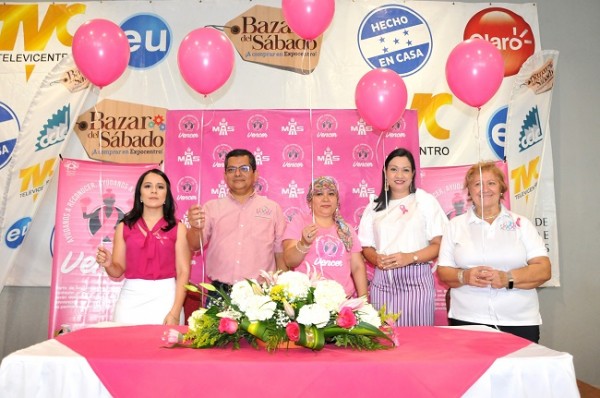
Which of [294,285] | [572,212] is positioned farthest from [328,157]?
[294,285]

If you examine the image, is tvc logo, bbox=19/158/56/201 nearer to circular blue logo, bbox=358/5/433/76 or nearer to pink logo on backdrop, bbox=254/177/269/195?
pink logo on backdrop, bbox=254/177/269/195

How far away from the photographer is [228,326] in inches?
78.5

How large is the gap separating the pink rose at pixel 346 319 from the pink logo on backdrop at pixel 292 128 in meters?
2.68

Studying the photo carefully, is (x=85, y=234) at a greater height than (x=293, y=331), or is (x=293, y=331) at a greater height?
(x=85, y=234)

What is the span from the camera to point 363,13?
16.0 ft

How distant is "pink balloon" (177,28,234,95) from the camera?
3297 mm

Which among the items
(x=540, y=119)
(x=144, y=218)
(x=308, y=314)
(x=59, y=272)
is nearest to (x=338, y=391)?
(x=308, y=314)

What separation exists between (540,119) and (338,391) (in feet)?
11.5

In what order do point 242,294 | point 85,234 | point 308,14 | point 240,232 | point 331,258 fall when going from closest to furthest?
1. point 242,294
2. point 308,14
3. point 331,258
4. point 240,232
5. point 85,234

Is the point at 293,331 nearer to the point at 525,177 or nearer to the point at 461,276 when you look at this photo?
the point at 461,276

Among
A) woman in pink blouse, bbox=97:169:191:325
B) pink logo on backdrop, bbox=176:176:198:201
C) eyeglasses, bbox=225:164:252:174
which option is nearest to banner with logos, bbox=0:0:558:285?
pink logo on backdrop, bbox=176:176:198:201

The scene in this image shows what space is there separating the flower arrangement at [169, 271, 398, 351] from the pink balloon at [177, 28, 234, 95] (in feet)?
5.27

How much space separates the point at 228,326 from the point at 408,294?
157 centimetres

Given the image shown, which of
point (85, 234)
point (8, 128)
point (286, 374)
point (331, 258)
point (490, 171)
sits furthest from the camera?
point (8, 128)
